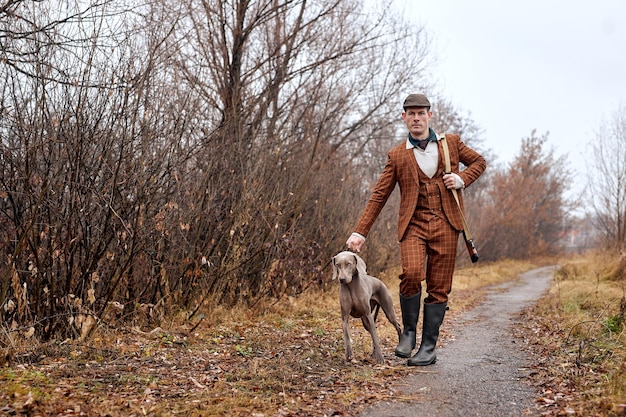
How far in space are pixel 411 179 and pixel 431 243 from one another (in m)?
0.60

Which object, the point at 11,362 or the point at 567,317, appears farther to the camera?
the point at 567,317

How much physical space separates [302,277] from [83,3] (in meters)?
5.49

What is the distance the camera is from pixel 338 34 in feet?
40.1

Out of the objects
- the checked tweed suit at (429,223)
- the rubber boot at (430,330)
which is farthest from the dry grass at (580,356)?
the checked tweed suit at (429,223)

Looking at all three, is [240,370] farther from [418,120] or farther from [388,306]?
[418,120]

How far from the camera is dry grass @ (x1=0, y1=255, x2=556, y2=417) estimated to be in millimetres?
Result: 4051

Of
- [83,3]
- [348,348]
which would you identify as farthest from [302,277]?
[83,3]

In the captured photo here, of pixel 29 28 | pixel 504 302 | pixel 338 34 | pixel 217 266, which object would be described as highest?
pixel 338 34

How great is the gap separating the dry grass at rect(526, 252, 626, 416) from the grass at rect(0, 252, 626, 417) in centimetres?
2

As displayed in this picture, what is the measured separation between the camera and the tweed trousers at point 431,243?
5609mm

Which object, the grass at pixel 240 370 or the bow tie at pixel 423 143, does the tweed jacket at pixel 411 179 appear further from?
the grass at pixel 240 370

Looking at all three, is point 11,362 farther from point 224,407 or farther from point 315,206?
point 315,206

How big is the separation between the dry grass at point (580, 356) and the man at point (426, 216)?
1.08m

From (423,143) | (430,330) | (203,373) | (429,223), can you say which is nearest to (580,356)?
(430,330)
